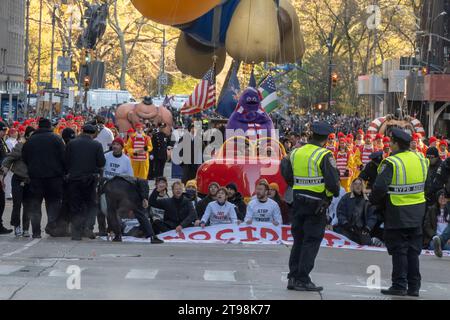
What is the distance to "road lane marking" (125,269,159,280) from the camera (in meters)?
13.7

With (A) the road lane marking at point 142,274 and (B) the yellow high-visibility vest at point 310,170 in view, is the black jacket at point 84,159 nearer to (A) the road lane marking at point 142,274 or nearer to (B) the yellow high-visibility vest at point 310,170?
(A) the road lane marking at point 142,274

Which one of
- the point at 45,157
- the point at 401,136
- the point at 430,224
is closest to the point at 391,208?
the point at 401,136

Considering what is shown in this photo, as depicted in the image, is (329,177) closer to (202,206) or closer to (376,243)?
(376,243)

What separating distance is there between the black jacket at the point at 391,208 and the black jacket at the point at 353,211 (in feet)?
20.3

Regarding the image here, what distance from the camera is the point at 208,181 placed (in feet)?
77.1

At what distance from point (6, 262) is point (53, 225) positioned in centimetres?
409

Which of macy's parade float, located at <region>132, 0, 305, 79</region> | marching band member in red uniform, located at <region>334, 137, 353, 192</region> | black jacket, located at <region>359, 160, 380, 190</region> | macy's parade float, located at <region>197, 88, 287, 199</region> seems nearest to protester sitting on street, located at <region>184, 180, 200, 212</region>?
macy's parade float, located at <region>197, 88, 287, 199</region>

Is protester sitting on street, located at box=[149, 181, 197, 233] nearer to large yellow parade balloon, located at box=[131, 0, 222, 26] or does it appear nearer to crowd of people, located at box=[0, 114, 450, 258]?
crowd of people, located at box=[0, 114, 450, 258]

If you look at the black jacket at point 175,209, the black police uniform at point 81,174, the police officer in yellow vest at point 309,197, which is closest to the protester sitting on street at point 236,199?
the black jacket at point 175,209

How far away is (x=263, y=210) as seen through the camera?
19.5 meters

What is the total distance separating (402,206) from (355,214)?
6.50 meters

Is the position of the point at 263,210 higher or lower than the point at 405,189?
lower

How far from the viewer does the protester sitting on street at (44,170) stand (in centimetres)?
1891

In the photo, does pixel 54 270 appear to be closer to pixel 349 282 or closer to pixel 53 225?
pixel 349 282
